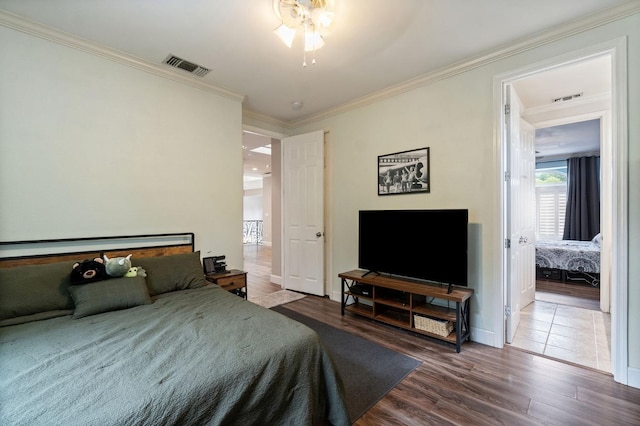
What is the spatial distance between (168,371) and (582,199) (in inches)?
326

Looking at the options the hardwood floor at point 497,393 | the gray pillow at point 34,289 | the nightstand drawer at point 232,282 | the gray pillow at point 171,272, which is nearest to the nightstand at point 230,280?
the nightstand drawer at point 232,282

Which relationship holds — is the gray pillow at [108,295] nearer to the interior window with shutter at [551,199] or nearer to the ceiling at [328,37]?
the ceiling at [328,37]

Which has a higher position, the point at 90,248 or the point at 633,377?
the point at 90,248

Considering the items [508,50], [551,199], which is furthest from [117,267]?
[551,199]

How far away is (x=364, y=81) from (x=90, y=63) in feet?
8.69

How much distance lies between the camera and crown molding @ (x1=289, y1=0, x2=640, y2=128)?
209cm

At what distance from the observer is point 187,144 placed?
3115 mm

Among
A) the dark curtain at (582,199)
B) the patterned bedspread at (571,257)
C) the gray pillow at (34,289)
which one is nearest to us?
the gray pillow at (34,289)

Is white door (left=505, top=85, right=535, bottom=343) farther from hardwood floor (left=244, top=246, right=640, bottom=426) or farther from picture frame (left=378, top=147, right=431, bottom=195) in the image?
picture frame (left=378, top=147, right=431, bottom=195)

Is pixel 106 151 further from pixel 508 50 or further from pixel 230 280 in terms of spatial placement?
pixel 508 50

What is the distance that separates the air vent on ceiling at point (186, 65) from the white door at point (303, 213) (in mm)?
1696

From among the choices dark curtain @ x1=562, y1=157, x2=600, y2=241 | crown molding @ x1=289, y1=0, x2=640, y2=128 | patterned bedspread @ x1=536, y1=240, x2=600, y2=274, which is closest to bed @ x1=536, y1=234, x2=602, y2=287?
patterned bedspread @ x1=536, y1=240, x2=600, y2=274

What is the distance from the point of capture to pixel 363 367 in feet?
7.54

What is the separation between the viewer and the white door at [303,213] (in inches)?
164
